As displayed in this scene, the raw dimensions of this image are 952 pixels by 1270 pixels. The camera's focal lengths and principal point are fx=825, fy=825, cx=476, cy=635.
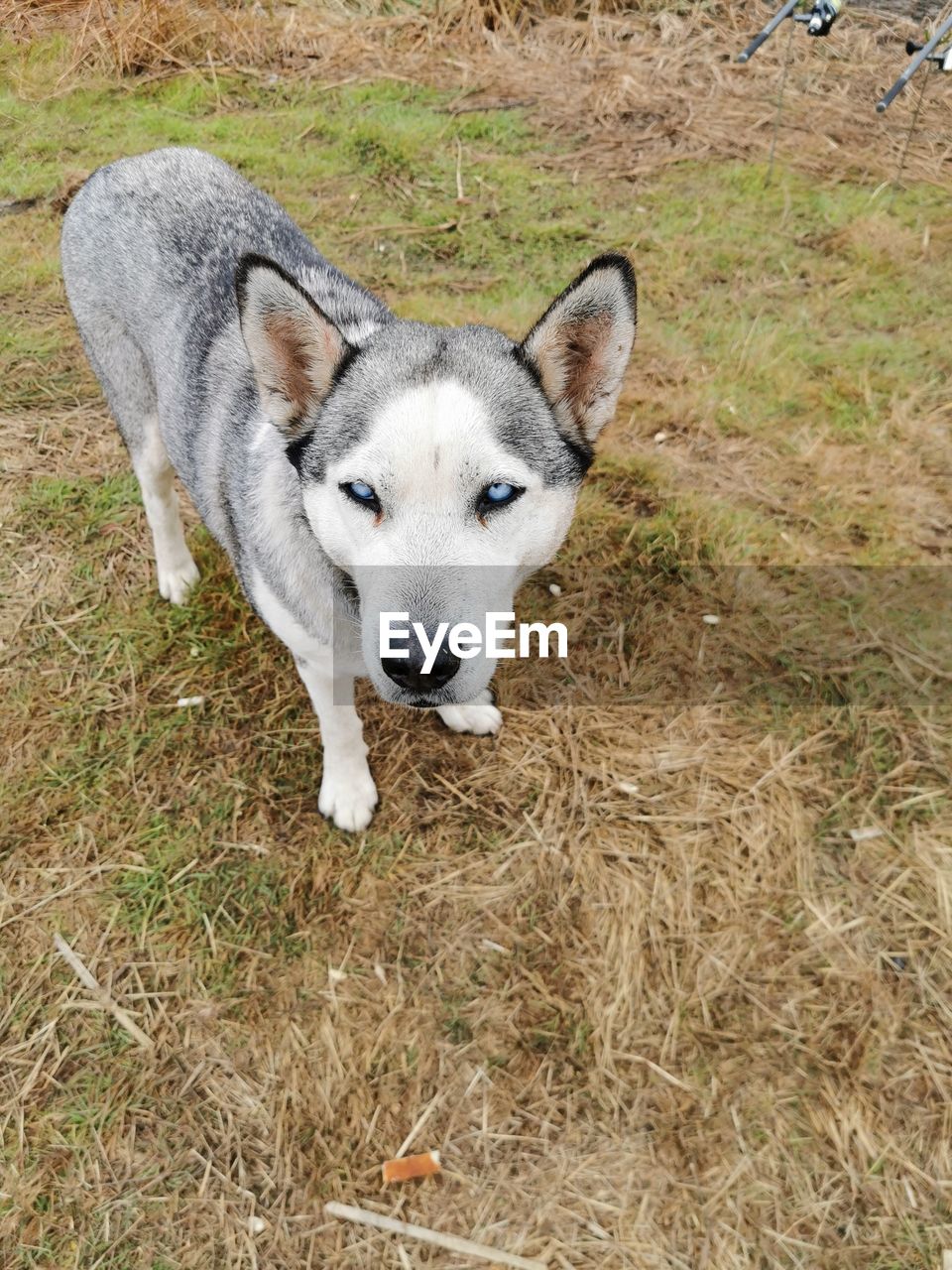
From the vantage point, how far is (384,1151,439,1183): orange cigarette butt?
8.43ft

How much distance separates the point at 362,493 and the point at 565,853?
69.1 inches

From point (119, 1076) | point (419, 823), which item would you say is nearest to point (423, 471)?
point (419, 823)

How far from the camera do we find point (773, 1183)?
2557mm

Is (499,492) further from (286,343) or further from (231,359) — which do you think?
(231,359)

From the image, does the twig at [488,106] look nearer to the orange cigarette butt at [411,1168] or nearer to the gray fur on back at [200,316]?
the gray fur on back at [200,316]

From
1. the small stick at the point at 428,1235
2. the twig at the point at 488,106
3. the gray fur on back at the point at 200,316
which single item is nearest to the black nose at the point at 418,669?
the gray fur on back at the point at 200,316

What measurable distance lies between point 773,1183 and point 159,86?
30.8 feet

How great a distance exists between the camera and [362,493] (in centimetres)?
219

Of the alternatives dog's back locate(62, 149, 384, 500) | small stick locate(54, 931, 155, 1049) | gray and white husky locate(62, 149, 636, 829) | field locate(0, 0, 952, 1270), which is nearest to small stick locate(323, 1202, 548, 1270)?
field locate(0, 0, 952, 1270)

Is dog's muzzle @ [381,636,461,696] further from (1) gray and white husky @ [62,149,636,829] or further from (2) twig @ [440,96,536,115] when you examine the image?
(2) twig @ [440,96,536,115]

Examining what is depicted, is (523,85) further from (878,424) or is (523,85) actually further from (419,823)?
(419,823)

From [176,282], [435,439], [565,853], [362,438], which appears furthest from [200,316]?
[565,853]

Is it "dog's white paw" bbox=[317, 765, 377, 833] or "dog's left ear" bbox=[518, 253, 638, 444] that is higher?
"dog's left ear" bbox=[518, 253, 638, 444]

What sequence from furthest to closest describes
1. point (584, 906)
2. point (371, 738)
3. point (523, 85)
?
point (523, 85)
point (371, 738)
point (584, 906)
